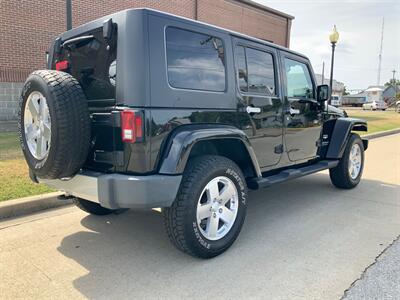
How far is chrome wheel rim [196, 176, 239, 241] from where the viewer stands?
3.16 m

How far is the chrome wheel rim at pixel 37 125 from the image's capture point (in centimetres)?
289

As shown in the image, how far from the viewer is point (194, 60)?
321 centimetres

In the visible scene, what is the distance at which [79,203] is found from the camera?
410cm

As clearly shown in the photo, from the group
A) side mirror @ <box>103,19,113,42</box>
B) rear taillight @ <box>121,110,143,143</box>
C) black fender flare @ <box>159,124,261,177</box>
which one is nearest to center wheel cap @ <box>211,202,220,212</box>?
black fender flare @ <box>159,124,261,177</box>

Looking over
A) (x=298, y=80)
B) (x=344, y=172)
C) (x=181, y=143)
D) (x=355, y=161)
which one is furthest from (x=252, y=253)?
(x=355, y=161)

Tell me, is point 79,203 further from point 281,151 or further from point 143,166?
point 281,151

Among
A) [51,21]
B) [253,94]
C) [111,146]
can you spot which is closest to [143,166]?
[111,146]

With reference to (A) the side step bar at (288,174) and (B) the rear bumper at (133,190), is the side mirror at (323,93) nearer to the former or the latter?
(A) the side step bar at (288,174)

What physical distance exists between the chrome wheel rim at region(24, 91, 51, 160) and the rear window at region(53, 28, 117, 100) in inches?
17.6

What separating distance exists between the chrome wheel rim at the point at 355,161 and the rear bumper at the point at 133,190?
3846mm

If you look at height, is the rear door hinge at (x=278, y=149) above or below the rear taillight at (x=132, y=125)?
below

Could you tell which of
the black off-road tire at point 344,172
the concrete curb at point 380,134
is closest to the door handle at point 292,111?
the black off-road tire at point 344,172

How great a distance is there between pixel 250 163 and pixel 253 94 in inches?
29.6

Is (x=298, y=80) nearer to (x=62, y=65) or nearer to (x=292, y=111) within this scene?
(x=292, y=111)
